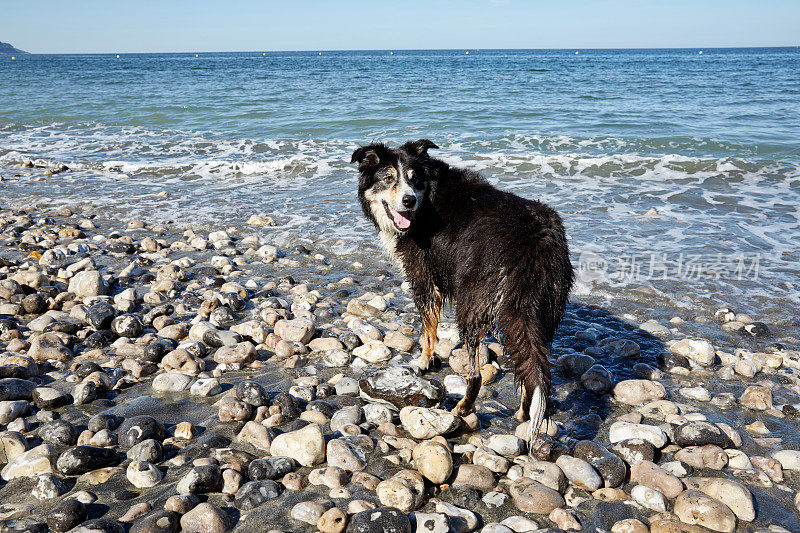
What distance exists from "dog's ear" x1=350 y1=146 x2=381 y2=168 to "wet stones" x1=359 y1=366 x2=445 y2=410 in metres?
1.98

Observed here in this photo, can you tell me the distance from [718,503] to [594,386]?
157 centimetres

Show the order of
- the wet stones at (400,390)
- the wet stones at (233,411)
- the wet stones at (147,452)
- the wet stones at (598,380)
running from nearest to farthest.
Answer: the wet stones at (147,452) → the wet stones at (233,411) → the wet stones at (400,390) → the wet stones at (598,380)

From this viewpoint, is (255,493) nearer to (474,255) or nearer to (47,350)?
(474,255)

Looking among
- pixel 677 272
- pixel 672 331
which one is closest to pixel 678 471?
pixel 672 331

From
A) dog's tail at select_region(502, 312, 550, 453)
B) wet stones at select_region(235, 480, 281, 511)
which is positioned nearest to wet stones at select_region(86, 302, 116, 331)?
wet stones at select_region(235, 480, 281, 511)

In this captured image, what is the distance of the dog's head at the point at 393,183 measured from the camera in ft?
15.5

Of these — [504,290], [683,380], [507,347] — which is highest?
[504,290]

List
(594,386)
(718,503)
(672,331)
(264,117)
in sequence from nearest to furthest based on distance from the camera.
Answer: (718,503) < (594,386) < (672,331) < (264,117)

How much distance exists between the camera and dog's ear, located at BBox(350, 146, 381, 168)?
5001 millimetres

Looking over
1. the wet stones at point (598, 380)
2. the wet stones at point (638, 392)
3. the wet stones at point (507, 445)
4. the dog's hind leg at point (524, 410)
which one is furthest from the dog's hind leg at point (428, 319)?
the wet stones at point (638, 392)

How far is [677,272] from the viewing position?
7.12 m

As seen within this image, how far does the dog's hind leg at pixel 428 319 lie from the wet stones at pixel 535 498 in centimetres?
194

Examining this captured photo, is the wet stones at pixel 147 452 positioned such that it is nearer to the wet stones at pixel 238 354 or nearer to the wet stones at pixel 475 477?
the wet stones at pixel 238 354

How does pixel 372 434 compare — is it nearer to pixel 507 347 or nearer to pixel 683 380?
pixel 507 347
